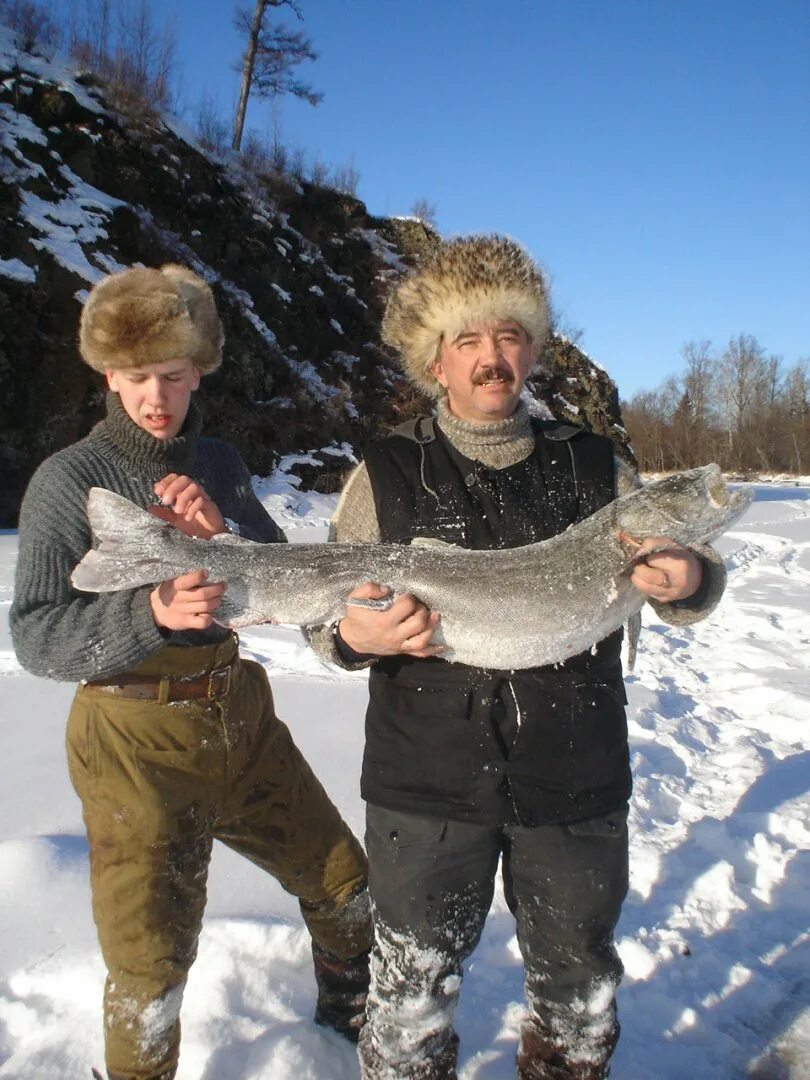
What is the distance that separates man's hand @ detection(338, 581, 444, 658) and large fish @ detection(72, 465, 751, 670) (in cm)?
6

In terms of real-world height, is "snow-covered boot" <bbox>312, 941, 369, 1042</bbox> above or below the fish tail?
below

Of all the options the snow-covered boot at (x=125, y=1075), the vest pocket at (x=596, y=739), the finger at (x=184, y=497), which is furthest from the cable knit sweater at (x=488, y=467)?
the snow-covered boot at (x=125, y=1075)

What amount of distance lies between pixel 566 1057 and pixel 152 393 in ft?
7.71

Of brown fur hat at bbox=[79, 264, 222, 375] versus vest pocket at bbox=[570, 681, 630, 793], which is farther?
brown fur hat at bbox=[79, 264, 222, 375]

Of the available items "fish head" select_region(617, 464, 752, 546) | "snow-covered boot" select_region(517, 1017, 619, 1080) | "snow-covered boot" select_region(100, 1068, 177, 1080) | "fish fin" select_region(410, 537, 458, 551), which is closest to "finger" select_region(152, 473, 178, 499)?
"fish fin" select_region(410, 537, 458, 551)

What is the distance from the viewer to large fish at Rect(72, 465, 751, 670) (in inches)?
83.0

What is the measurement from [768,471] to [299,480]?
38.0 meters

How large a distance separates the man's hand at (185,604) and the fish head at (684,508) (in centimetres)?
123

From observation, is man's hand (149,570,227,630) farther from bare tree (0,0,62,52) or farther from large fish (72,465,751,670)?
bare tree (0,0,62,52)

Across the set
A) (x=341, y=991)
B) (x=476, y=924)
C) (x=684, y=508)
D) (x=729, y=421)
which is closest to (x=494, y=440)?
(x=684, y=508)

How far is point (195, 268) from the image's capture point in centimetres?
1579

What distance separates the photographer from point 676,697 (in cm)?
571

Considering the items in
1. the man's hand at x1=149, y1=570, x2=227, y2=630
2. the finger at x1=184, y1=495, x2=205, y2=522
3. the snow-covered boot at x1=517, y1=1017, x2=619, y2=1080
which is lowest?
the snow-covered boot at x1=517, y1=1017, x2=619, y2=1080

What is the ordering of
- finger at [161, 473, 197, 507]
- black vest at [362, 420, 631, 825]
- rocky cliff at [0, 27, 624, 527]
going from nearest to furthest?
black vest at [362, 420, 631, 825]
finger at [161, 473, 197, 507]
rocky cliff at [0, 27, 624, 527]
